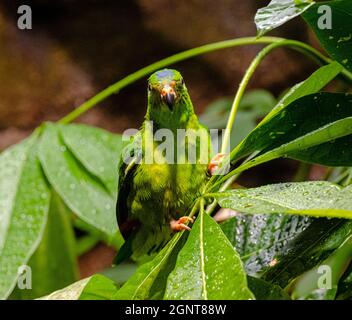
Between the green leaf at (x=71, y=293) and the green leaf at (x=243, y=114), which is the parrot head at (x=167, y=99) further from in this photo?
the green leaf at (x=71, y=293)

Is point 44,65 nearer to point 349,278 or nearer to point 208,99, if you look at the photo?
point 208,99

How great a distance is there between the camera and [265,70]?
3.44m

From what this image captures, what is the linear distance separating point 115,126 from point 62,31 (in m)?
0.59

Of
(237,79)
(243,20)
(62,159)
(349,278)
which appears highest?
(243,20)

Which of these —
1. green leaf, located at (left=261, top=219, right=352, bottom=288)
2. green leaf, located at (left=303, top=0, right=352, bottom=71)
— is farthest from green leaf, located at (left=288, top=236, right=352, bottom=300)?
green leaf, located at (left=303, top=0, right=352, bottom=71)

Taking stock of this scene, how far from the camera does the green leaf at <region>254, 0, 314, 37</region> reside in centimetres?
85

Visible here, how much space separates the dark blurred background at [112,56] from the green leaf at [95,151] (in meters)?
1.83

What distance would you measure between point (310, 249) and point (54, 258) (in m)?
0.88

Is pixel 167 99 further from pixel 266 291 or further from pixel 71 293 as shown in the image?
pixel 266 291

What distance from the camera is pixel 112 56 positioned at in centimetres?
331

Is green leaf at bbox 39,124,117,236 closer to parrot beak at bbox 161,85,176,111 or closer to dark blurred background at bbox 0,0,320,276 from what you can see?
parrot beak at bbox 161,85,176,111

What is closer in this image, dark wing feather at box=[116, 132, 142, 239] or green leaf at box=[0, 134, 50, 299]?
green leaf at box=[0, 134, 50, 299]

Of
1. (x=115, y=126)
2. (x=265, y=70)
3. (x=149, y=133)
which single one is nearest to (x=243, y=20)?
(x=265, y=70)

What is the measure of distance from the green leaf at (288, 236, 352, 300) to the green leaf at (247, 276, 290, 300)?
0.08m
